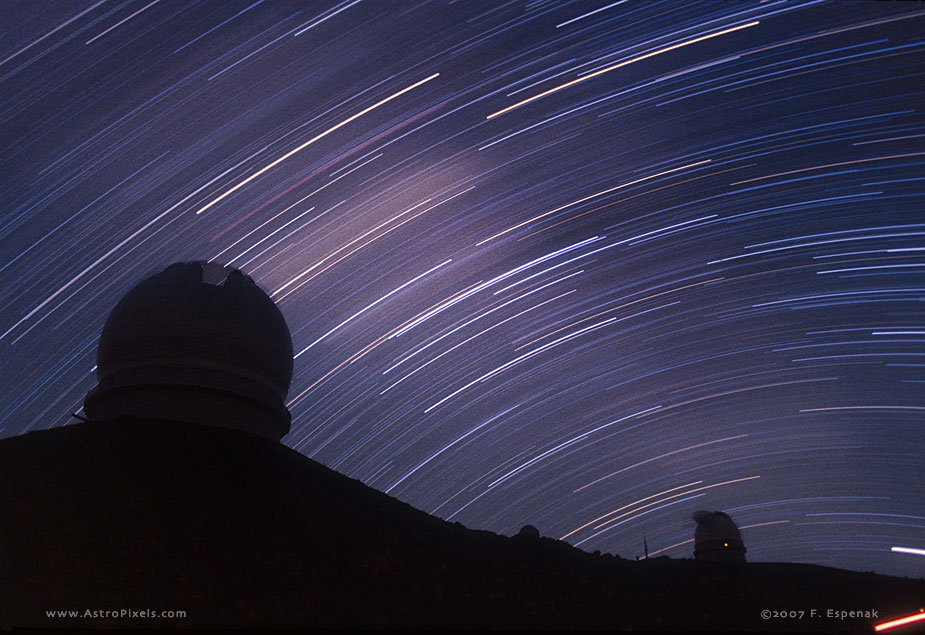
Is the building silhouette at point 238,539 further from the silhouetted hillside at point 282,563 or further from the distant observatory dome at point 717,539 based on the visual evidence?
the distant observatory dome at point 717,539

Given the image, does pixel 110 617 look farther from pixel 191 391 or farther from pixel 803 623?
pixel 803 623

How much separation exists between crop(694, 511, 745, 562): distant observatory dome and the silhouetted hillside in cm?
1305

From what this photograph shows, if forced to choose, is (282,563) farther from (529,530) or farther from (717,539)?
(717,539)

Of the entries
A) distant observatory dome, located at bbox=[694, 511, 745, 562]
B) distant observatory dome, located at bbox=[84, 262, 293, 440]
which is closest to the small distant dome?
distant observatory dome, located at bbox=[84, 262, 293, 440]

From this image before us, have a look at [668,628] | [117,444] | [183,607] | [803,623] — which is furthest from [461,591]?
[117,444]

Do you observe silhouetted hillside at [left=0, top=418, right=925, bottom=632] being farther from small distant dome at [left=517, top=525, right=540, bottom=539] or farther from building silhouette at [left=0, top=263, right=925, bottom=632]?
small distant dome at [left=517, top=525, right=540, bottom=539]

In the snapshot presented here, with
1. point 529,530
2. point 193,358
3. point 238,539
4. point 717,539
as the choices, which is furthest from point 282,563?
point 717,539

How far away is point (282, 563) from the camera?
1218 cm

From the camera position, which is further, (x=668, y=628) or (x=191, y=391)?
(x=191, y=391)

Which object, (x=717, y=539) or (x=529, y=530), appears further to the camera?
(x=717, y=539)

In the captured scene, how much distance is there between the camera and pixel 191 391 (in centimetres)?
1906

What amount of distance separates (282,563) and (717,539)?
26960 millimetres

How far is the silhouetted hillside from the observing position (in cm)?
1059

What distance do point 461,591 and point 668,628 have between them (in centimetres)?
416
